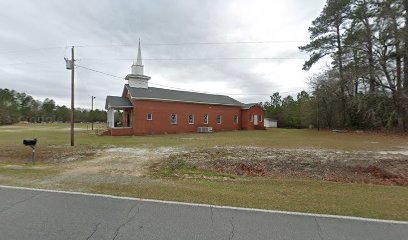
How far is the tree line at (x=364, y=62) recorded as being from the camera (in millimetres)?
27391

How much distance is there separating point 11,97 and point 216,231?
353ft

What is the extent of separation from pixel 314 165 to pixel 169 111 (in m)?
23.2

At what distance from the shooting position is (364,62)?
29.5 m

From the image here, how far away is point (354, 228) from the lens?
429cm

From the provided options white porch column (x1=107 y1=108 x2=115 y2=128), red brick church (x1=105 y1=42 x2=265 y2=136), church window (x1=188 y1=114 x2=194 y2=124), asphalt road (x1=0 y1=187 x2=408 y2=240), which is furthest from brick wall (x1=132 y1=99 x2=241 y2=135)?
asphalt road (x1=0 y1=187 x2=408 y2=240)

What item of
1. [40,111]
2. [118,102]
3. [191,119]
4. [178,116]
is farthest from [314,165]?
[40,111]

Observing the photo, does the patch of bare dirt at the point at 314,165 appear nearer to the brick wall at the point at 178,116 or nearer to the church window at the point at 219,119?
the brick wall at the point at 178,116

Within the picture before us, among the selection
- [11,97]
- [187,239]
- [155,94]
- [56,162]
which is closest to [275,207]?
[187,239]

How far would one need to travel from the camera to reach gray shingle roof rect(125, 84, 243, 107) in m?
30.8

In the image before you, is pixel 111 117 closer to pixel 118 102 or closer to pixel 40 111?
pixel 118 102

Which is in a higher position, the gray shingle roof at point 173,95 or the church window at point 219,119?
the gray shingle roof at point 173,95

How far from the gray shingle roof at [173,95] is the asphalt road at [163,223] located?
82.4 feet

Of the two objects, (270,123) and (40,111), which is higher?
(40,111)

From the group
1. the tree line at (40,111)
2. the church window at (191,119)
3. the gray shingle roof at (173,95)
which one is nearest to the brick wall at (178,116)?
the church window at (191,119)
